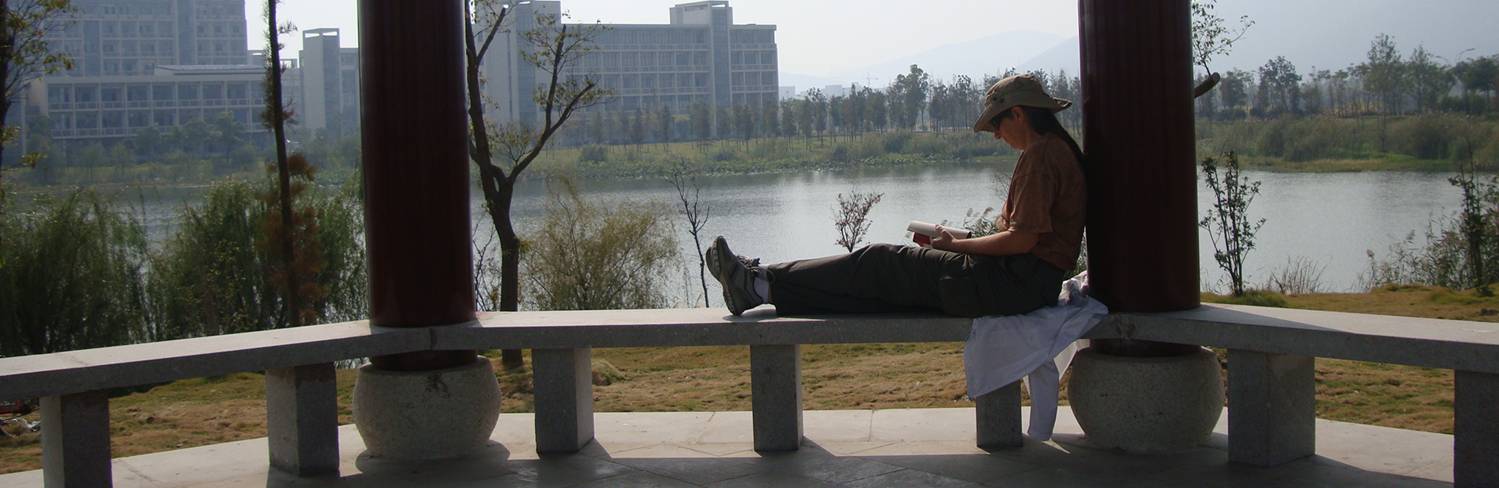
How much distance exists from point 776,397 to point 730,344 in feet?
0.96

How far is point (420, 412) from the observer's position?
449cm

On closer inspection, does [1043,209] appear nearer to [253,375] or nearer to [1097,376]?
[1097,376]

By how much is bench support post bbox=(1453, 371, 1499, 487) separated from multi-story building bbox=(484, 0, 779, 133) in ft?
129

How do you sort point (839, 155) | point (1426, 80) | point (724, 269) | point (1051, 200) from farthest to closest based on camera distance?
point (839, 155) < point (1426, 80) < point (724, 269) < point (1051, 200)

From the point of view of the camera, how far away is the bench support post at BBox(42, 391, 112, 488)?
394cm

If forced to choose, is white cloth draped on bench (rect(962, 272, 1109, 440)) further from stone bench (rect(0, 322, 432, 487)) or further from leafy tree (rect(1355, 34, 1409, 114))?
leafy tree (rect(1355, 34, 1409, 114))

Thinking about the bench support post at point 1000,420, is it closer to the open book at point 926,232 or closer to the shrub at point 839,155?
the open book at point 926,232

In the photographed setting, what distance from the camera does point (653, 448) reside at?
4723 millimetres

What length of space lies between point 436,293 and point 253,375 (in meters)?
5.85

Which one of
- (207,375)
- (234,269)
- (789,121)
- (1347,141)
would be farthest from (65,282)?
(789,121)

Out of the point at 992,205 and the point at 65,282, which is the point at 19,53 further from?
the point at 992,205

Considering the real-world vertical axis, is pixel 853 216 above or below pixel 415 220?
below

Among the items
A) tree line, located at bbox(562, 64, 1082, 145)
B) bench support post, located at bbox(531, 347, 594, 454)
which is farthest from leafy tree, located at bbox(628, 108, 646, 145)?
bench support post, located at bbox(531, 347, 594, 454)

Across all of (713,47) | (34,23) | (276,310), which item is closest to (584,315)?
(34,23)
